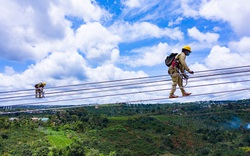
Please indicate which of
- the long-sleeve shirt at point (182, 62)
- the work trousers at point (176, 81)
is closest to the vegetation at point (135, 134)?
the work trousers at point (176, 81)

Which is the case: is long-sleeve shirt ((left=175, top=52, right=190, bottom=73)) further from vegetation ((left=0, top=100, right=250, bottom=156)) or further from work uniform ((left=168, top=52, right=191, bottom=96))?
vegetation ((left=0, top=100, right=250, bottom=156))

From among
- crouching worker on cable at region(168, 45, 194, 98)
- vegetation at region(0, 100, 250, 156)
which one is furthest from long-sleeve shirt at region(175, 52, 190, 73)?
vegetation at region(0, 100, 250, 156)

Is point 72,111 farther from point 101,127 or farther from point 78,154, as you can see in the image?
point 78,154

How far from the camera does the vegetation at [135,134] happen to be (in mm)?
42750

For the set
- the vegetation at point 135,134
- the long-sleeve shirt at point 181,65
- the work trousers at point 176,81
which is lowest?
the vegetation at point 135,134

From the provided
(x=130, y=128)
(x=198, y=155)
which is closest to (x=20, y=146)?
(x=130, y=128)

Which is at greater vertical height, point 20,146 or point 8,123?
point 8,123

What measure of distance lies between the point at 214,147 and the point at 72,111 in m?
31.1

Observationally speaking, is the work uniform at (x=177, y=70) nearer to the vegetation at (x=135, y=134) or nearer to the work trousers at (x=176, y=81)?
the work trousers at (x=176, y=81)

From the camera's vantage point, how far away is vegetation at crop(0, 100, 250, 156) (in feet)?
140

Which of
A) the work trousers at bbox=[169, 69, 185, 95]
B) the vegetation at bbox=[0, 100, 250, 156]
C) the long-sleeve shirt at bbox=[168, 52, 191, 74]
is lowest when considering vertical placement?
the vegetation at bbox=[0, 100, 250, 156]

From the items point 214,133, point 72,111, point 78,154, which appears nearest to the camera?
point 78,154

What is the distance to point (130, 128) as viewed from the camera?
189ft

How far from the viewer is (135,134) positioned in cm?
5397
